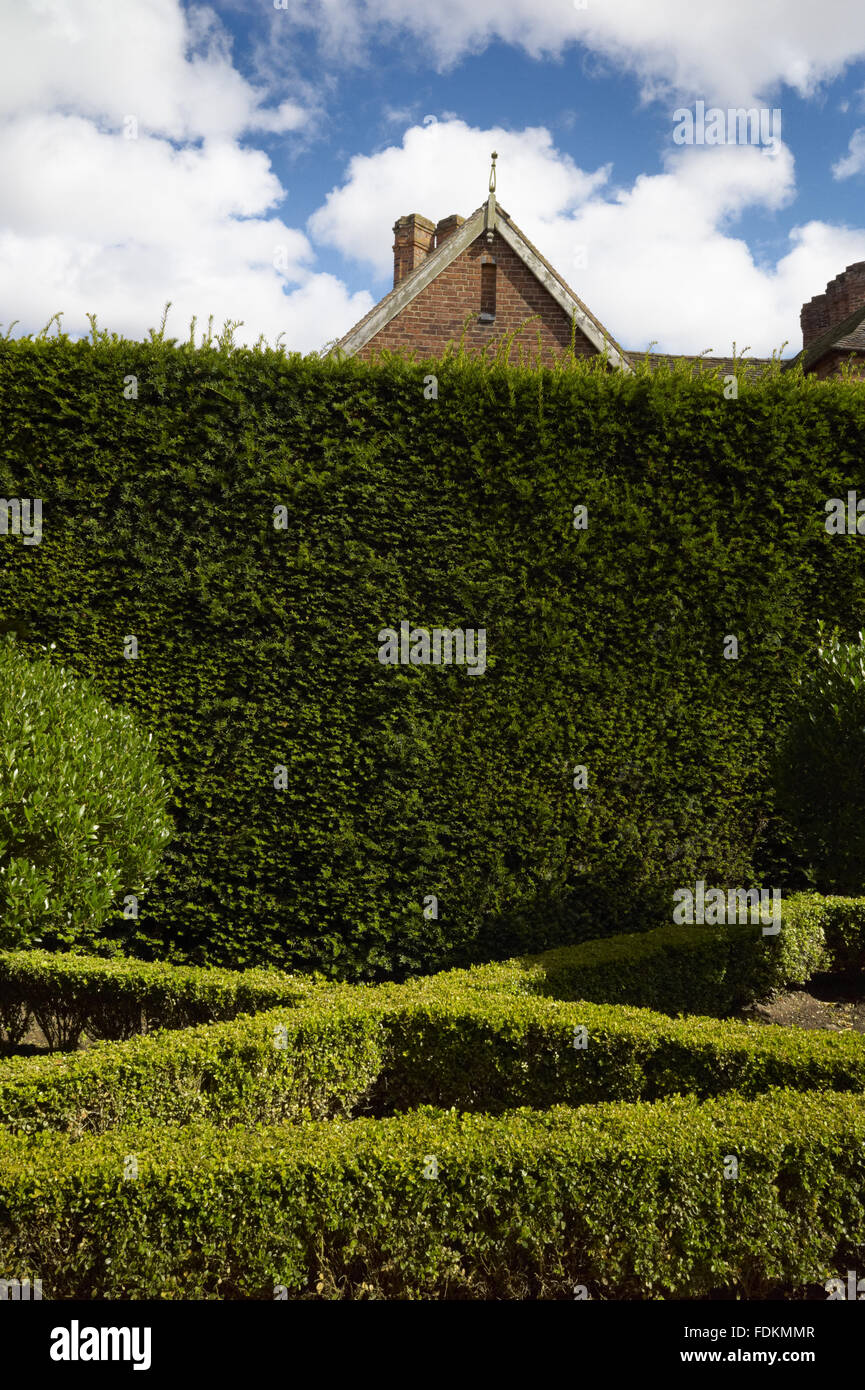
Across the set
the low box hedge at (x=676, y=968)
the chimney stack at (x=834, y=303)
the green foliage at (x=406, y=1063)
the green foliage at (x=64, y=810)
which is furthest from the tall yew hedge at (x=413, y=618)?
the chimney stack at (x=834, y=303)

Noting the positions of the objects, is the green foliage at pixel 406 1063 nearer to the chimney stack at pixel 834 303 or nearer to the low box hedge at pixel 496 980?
the low box hedge at pixel 496 980

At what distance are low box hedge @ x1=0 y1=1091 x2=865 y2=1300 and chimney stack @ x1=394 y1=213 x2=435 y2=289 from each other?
57.4ft

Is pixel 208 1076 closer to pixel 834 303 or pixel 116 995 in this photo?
pixel 116 995

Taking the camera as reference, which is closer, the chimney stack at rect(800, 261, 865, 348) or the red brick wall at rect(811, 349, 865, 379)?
the red brick wall at rect(811, 349, 865, 379)

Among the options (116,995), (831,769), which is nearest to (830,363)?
(831,769)

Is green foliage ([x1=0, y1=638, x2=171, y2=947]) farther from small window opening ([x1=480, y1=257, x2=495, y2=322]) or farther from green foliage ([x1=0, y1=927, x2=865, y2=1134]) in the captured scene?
small window opening ([x1=480, y1=257, x2=495, y2=322])

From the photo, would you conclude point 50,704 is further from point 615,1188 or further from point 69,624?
point 615,1188

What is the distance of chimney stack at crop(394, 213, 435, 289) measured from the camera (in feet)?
60.0

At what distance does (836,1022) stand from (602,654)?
353 cm

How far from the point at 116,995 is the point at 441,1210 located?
3165 millimetres

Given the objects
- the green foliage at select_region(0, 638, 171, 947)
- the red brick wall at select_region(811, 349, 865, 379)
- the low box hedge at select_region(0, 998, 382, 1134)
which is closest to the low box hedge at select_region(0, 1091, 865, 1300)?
the low box hedge at select_region(0, 998, 382, 1134)

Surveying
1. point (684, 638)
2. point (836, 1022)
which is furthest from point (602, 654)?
point (836, 1022)

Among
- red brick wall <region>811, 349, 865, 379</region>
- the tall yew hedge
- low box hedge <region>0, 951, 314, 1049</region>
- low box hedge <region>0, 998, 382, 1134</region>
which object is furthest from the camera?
red brick wall <region>811, 349, 865, 379</region>

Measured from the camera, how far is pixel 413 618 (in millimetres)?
7938
